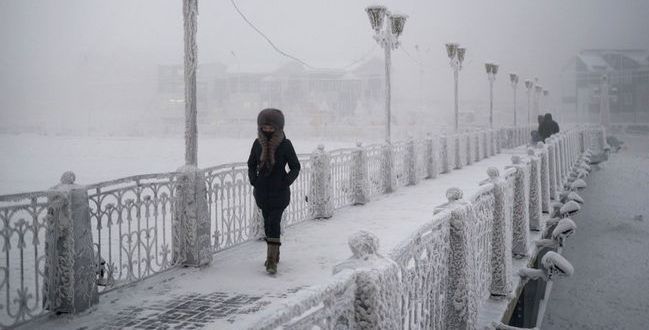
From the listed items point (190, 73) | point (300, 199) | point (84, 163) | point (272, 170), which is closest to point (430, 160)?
point (300, 199)

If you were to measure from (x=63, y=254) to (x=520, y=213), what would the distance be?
5962mm

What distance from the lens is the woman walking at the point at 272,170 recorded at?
6891 millimetres

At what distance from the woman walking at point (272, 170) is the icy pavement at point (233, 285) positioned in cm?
52

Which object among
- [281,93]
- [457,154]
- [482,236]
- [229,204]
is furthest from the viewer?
[281,93]

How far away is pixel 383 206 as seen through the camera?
42.7 ft

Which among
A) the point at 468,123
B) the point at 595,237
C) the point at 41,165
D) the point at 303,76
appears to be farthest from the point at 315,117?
the point at 595,237

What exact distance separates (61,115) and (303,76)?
49993 millimetres

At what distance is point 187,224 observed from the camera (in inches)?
298

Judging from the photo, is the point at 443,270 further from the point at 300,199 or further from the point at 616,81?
the point at 616,81

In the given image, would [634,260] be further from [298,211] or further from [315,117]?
[315,117]

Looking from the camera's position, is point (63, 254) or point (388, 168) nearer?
point (63, 254)

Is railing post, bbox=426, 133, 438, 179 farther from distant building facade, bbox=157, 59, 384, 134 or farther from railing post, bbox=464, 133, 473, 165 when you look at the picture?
distant building facade, bbox=157, 59, 384, 134

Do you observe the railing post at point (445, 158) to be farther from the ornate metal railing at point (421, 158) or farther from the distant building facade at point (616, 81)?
the distant building facade at point (616, 81)

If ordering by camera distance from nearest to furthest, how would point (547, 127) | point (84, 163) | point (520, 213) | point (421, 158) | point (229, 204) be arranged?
point (520, 213) < point (229, 204) < point (421, 158) < point (547, 127) < point (84, 163)
